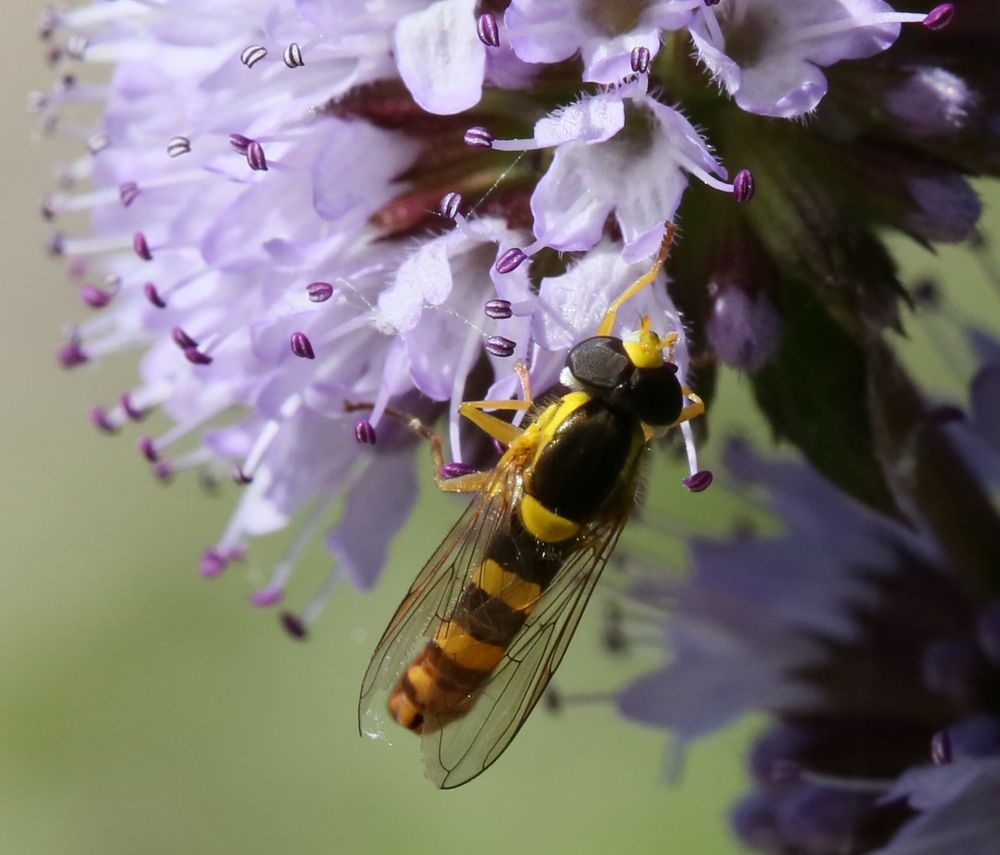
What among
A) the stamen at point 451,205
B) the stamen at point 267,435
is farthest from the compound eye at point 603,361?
the stamen at point 267,435

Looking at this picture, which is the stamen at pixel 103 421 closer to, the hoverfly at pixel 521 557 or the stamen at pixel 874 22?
the hoverfly at pixel 521 557

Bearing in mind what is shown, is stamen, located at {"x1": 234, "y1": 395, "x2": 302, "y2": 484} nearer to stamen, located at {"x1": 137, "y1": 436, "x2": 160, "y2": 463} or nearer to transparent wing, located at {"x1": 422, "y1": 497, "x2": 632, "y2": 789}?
stamen, located at {"x1": 137, "y1": 436, "x2": 160, "y2": 463}

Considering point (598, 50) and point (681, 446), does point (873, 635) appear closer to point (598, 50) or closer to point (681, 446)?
point (681, 446)

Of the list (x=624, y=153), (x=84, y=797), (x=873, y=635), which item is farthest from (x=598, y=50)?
(x=84, y=797)

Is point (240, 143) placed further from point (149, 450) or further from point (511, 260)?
point (149, 450)

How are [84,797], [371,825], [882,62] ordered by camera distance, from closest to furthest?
[882,62], [371,825], [84,797]

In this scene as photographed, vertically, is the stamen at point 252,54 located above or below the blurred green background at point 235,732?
above

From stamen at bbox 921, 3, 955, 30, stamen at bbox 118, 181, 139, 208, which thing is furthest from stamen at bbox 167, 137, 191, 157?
stamen at bbox 921, 3, 955, 30
